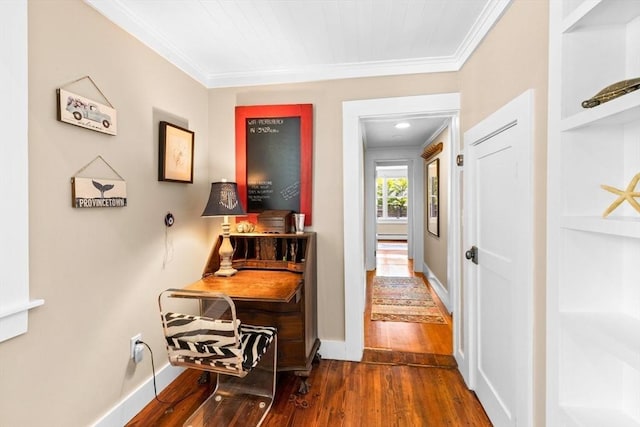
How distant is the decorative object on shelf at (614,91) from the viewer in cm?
84

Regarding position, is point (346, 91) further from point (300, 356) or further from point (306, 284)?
point (300, 356)

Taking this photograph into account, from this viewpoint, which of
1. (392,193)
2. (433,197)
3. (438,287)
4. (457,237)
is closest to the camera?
(457,237)

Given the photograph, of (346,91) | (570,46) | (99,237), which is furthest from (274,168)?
(570,46)

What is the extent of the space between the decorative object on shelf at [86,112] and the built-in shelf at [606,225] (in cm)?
214

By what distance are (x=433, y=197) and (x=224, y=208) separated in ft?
11.3

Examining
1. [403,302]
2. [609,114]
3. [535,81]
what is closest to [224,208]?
[535,81]

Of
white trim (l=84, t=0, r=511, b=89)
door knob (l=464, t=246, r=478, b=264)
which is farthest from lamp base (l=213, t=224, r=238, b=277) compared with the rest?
door knob (l=464, t=246, r=478, b=264)

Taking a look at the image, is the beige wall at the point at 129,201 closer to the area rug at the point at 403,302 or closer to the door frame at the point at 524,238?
the door frame at the point at 524,238

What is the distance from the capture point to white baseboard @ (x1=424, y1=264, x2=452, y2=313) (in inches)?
147

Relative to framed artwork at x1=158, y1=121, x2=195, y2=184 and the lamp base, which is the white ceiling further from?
the lamp base

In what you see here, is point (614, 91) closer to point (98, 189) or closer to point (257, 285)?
point (257, 285)

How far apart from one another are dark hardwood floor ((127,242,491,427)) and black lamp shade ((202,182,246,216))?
48.8 inches

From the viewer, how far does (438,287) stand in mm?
4309

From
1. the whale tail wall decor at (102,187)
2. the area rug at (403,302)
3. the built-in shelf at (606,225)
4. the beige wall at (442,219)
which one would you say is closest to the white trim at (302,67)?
the whale tail wall decor at (102,187)
